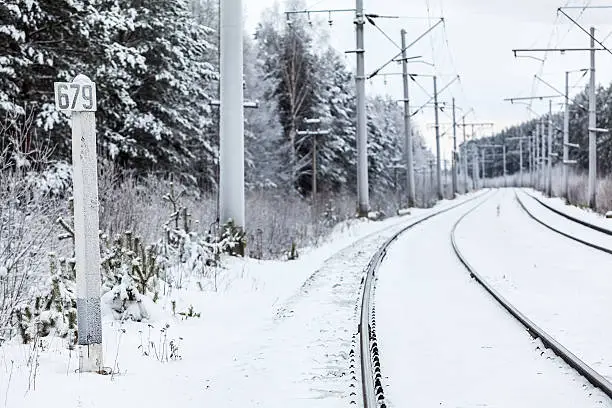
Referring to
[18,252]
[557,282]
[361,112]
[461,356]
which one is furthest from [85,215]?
[361,112]

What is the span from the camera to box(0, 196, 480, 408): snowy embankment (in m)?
5.65

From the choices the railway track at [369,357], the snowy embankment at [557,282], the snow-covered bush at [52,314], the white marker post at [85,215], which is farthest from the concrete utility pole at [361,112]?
the white marker post at [85,215]

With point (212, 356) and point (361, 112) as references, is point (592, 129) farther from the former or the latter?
point (212, 356)

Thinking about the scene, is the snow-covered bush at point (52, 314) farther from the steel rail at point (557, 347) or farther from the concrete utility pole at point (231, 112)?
the concrete utility pole at point (231, 112)

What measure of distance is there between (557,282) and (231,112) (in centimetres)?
697

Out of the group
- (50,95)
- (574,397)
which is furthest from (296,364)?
(50,95)

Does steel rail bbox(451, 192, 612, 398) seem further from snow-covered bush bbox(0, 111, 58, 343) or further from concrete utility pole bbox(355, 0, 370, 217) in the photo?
concrete utility pole bbox(355, 0, 370, 217)

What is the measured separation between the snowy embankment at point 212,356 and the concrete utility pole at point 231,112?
337 centimetres

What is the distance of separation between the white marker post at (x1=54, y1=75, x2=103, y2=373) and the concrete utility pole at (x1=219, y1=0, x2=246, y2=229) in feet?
27.4

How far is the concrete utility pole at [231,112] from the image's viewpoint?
47.3 ft

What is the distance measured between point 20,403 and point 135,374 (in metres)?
1.31

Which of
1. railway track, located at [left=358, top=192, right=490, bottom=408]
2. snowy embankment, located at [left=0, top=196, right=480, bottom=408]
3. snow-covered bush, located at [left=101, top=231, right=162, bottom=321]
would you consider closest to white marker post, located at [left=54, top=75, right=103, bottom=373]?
snowy embankment, located at [left=0, top=196, right=480, bottom=408]

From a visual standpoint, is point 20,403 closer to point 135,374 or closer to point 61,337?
point 135,374

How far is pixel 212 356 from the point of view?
286 inches
